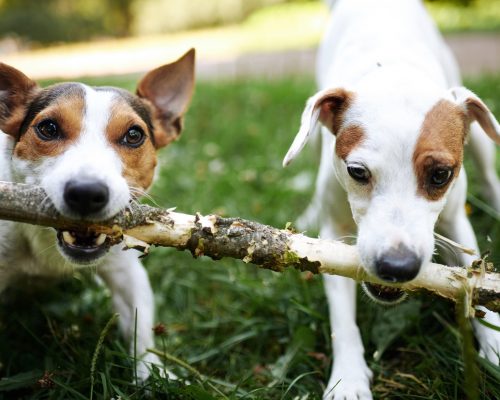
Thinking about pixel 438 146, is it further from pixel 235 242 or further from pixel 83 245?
pixel 83 245

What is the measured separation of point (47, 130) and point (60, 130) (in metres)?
0.07

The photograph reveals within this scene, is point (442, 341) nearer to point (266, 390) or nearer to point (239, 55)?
point (266, 390)

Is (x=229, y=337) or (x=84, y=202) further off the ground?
(x=84, y=202)

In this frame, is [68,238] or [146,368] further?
[146,368]

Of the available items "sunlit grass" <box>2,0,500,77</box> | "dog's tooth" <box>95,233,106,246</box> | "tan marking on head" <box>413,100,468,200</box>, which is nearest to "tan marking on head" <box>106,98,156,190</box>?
"dog's tooth" <box>95,233,106,246</box>

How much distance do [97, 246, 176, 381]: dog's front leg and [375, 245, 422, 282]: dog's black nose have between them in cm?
137

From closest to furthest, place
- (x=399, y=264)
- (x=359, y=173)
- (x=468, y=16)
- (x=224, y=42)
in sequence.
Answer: (x=399, y=264) → (x=359, y=173) → (x=468, y=16) → (x=224, y=42)

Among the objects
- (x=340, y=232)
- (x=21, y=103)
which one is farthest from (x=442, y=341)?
(x=21, y=103)

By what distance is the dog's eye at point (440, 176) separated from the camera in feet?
7.99

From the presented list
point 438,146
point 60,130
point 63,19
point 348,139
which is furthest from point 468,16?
point 60,130

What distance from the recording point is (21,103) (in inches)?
120

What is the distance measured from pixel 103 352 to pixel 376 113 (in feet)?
5.63

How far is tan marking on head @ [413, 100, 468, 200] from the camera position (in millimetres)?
2406

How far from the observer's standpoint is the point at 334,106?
298 cm
